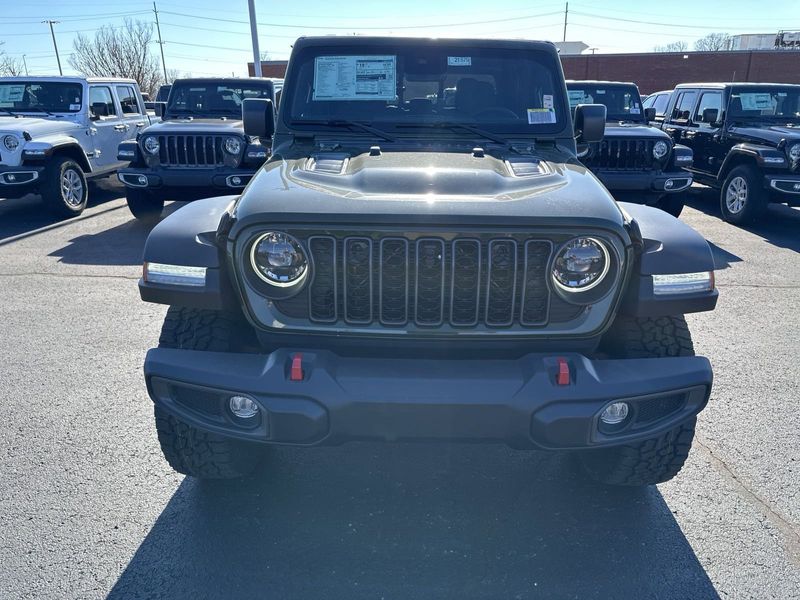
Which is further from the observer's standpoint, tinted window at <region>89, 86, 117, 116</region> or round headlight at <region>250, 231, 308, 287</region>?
tinted window at <region>89, 86, 117, 116</region>

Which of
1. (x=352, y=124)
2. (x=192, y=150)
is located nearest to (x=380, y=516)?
(x=352, y=124)

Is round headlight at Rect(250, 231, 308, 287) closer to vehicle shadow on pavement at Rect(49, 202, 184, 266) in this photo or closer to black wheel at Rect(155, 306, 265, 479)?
black wheel at Rect(155, 306, 265, 479)

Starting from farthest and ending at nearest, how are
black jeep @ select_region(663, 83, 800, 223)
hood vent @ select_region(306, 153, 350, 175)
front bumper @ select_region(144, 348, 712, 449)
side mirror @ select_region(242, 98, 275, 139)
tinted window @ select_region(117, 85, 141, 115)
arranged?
1. tinted window @ select_region(117, 85, 141, 115)
2. black jeep @ select_region(663, 83, 800, 223)
3. side mirror @ select_region(242, 98, 275, 139)
4. hood vent @ select_region(306, 153, 350, 175)
5. front bumper @ select_region(144, 348, 712, 449)

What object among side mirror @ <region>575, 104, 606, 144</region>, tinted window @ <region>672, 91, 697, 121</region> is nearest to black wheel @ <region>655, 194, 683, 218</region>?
tinted window @ <region>672, 91, 697, 121</region>

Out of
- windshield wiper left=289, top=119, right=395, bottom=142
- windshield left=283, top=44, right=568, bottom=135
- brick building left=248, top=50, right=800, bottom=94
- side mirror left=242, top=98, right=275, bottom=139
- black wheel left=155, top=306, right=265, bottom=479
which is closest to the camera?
black wheel left=155, top=306, right=265, bottom=479

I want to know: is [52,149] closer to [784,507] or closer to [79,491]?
[79,491]

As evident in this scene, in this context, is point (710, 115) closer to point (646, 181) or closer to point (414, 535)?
point (646, 181)

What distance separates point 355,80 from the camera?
10.9 feet

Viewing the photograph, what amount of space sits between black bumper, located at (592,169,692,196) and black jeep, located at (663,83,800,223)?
1.25 meters

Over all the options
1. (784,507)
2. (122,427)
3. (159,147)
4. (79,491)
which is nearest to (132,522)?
(79,491)

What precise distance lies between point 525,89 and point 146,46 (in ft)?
119

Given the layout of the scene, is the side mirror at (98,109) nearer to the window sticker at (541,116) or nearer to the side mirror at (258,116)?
the side mirror at (258,116)

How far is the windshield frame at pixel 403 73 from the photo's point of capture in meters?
3.23

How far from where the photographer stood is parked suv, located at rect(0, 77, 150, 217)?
802 centimetres
